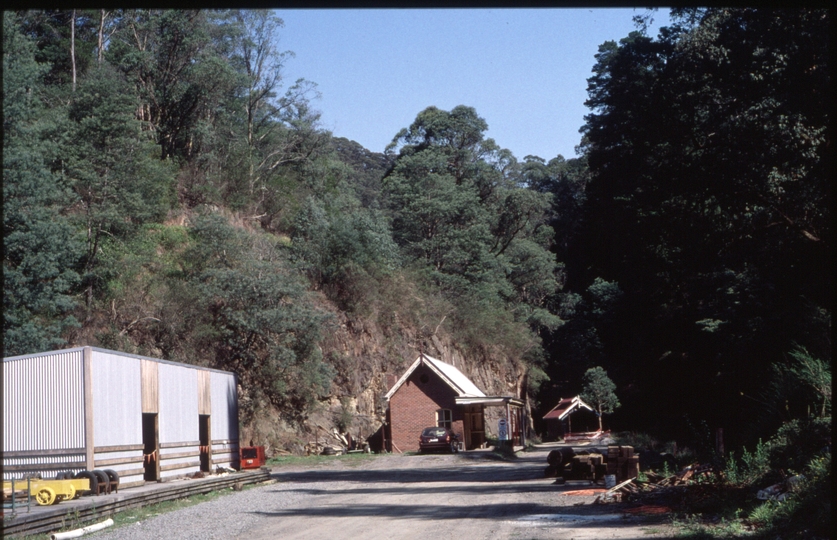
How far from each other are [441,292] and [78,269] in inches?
1234

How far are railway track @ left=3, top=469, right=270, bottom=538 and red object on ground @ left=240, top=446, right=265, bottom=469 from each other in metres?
5.41

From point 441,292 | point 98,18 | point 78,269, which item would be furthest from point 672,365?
point 98,18

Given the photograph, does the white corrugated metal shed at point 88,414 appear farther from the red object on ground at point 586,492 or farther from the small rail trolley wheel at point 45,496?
the red object on ground at point 586,492

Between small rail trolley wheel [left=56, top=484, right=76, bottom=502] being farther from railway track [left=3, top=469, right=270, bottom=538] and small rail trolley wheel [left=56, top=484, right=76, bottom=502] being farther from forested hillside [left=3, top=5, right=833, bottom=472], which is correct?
forested hillside [left=3, top=5, right=833, bottom=472]

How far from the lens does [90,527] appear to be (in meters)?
14.9

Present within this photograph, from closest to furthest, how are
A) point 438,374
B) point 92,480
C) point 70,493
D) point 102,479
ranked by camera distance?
point 70,493, point 92,480, point 102,479, point 438,374

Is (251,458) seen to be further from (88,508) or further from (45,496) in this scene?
(88,508)

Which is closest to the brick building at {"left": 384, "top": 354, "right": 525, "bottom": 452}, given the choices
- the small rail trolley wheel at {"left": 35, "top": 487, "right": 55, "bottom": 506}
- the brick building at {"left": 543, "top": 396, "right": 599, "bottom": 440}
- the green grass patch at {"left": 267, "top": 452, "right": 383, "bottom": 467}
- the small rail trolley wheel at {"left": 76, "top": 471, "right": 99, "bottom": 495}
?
the green grass patch at {"left": 267, "top": 452, "right": 383, "bottom": 467}

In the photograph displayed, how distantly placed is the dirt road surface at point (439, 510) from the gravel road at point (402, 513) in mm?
18

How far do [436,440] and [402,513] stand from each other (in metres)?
24.0

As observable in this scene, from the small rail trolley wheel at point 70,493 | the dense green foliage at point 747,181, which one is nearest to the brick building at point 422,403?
the dense green foliage at point 747,181

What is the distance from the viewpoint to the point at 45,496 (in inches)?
671

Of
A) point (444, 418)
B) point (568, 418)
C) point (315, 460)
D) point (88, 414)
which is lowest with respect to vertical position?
point (568, 418)

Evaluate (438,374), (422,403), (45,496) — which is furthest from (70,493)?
(422,403)
